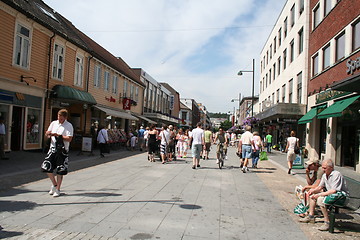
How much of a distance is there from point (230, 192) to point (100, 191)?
10.1ft

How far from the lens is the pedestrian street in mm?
4211

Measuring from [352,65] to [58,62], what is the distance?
46.2ft

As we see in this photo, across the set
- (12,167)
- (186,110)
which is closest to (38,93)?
(12,167)

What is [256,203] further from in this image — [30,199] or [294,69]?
[294,69]

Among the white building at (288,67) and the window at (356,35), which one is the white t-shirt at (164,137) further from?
the white building at (288,67)

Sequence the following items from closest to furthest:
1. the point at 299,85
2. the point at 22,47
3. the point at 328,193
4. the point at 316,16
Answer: the point at 328,193 → the point at 22,47 → the point at 316,16 → the point at 299,85

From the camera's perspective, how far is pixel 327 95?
1548 cm

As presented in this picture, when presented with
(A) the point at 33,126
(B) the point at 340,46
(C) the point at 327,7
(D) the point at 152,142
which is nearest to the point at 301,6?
(C) the point at 327,7

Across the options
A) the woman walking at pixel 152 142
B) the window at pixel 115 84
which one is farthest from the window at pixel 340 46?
the window at pixel 115 84

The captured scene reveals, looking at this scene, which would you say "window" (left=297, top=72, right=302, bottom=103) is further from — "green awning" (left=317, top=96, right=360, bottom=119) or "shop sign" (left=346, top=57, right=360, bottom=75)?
"shop sign" (left=346, top=57, right=360, bottom=75)

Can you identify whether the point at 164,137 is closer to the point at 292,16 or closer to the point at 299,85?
the point at 299,85

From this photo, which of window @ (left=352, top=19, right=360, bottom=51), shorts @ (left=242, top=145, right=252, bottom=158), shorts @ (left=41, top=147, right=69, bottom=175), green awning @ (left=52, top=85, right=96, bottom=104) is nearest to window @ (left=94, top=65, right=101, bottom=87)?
green awning @ (left=52, top=85, right=96, bottom=104)

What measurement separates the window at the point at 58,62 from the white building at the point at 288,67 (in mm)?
14134

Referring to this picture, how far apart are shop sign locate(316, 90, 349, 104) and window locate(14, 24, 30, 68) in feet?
47.1
